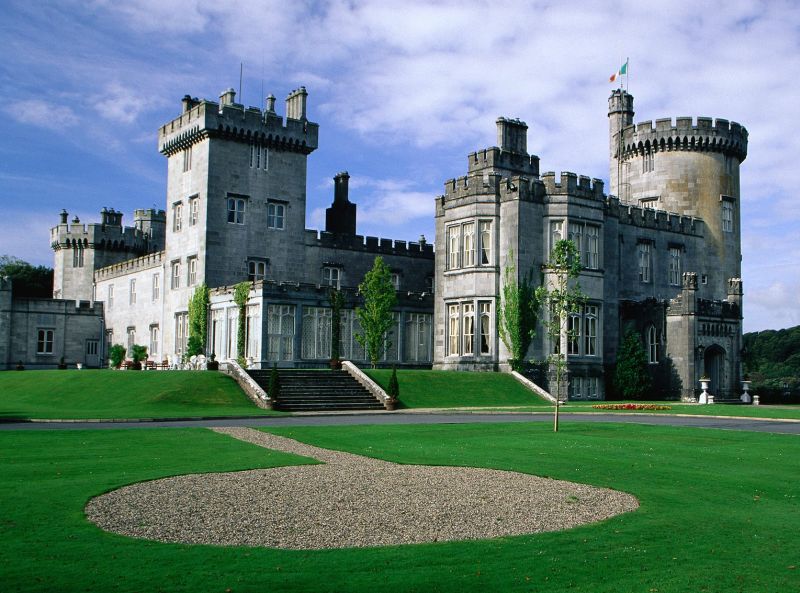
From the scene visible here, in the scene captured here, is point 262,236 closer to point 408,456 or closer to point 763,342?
point 408,456

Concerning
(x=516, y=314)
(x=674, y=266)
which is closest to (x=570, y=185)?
(x=516, y=314)

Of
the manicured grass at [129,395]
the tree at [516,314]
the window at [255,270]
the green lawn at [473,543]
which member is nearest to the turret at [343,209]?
the window at [255,270]

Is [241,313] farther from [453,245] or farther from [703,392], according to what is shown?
[703,392]

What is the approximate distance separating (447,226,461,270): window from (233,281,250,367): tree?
37.1ft

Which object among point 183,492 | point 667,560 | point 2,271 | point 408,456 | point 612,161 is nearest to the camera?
point 667,560

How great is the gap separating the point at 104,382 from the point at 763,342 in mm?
113790

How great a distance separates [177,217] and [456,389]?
74.9 ft

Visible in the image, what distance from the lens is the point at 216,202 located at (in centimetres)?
5200

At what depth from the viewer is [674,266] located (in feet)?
189

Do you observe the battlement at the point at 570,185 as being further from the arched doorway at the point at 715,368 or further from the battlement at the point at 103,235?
the battlement at the point at 103,235

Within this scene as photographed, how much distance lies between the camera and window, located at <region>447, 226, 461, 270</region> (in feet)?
161

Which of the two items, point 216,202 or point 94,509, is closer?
point 94,509

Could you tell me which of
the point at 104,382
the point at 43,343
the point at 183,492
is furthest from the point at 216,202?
the point at 183,492

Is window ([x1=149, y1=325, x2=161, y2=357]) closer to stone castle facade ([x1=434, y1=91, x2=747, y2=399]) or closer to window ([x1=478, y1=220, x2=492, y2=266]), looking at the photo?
stone castle facade ([x1=434, y1=91, x2=747, y2=399])
